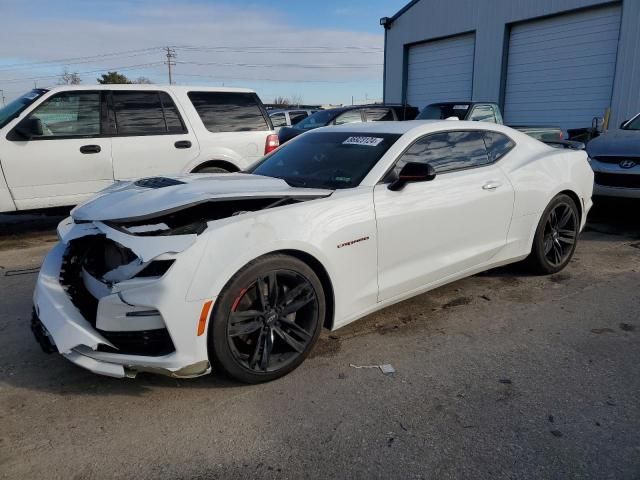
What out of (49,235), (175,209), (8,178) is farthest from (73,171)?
(175,209)

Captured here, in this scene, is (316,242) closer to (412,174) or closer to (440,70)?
(412,174)

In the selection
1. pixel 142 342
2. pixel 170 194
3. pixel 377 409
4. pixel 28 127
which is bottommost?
pixel 377 409

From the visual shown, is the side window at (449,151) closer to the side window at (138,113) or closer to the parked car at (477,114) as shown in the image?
the side window at (138,113)

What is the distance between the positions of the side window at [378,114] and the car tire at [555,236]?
25.8ft

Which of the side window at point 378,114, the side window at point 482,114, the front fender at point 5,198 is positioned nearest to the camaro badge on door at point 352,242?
the front fender at point 5,198

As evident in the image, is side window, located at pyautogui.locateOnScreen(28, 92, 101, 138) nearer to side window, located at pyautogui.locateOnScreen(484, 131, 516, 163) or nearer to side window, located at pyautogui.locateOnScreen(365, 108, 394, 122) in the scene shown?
side window, located at pyautogui.locateOnScreen(484, 131, 516, 163)

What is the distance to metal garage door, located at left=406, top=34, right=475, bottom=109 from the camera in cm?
1869

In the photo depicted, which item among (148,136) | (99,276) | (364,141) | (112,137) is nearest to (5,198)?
(112,137)

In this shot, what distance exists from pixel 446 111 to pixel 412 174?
9.07m

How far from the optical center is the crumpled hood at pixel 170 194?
305 cm

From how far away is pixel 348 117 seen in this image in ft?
39.9

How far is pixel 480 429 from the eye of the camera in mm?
2633

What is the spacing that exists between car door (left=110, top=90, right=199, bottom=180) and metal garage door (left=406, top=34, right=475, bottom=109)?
1415cm

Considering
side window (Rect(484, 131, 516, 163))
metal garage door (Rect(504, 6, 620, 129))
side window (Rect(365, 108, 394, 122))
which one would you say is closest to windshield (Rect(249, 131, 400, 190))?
side window (Rect(484, 131, 516, 163))
